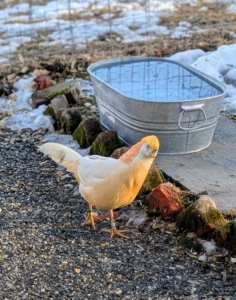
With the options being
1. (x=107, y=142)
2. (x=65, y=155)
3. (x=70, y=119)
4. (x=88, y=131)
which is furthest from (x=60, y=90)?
(x=65, y=155)

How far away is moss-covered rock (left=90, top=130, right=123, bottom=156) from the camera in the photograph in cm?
391

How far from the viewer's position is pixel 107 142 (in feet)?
12.9

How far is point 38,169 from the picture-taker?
397 centimetres

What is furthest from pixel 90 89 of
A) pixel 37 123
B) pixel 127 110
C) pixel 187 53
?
pixel 127 110

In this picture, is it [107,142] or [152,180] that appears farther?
[107,142]

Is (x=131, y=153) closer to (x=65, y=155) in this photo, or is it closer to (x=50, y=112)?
(x=65, y=155)

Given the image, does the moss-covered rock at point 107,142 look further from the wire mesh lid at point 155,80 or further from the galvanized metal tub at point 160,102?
the wire mesh lid at point 155,80

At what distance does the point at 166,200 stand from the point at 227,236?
1.55 ft

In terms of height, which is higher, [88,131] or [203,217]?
[203,217]

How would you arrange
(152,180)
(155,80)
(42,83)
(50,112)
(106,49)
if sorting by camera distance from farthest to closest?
(106,49)
(42,83)
(50,112)
(155,80)
(152,180)

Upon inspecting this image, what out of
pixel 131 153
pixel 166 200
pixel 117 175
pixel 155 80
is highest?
pixel 131 153

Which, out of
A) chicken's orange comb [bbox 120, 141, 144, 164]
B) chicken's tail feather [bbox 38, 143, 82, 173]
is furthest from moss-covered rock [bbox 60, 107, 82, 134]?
chicken's orange comb [bbox 120, 141, 144, 164]

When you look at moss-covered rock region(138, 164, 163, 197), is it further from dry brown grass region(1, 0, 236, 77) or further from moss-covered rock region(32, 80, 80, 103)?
dry brown grass region(1, 0, 236, 77)

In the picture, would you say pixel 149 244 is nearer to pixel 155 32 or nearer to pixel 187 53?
pixel 187 53
